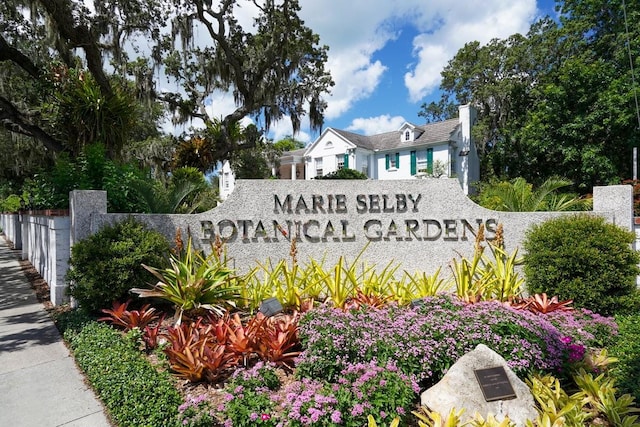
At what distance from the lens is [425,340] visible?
10.8 feet

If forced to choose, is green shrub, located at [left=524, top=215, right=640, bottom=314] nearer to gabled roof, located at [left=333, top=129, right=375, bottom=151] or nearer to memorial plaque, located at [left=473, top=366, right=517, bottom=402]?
memorial plaque, located at [left=473, top=366, right=517, bottom=402]

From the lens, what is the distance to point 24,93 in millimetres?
12938

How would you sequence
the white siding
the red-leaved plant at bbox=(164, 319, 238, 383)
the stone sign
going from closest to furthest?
the red-leaved plant at bbox=(164, 319, 238, 383) → the stone sign → the white siding

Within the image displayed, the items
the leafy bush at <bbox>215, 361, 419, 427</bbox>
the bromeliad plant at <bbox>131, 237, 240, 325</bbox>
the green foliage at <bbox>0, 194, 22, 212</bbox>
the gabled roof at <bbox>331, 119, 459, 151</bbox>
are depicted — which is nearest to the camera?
the leafy bush at <bbox>215, 361, 419, 427</bbox>

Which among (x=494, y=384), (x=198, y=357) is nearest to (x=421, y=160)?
(x=494, y=384)

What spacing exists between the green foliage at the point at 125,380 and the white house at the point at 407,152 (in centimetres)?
1982

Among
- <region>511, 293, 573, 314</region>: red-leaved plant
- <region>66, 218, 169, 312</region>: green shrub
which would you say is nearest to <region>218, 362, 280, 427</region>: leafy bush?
<region>66, 218, 169, 312</region>: green shrub

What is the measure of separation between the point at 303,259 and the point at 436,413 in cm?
351

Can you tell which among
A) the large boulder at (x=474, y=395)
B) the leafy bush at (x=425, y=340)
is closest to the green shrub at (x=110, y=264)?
the leafy bush at (x=425, y=340)

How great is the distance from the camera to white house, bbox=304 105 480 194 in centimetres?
2366

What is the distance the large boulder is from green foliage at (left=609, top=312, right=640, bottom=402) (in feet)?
3.41

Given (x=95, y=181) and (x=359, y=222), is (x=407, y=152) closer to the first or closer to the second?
(x=359, y=222)

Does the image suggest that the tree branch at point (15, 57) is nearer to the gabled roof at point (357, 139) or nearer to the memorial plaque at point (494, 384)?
the memorial plaque at point (494, 384)

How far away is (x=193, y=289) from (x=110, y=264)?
1.09 meters
